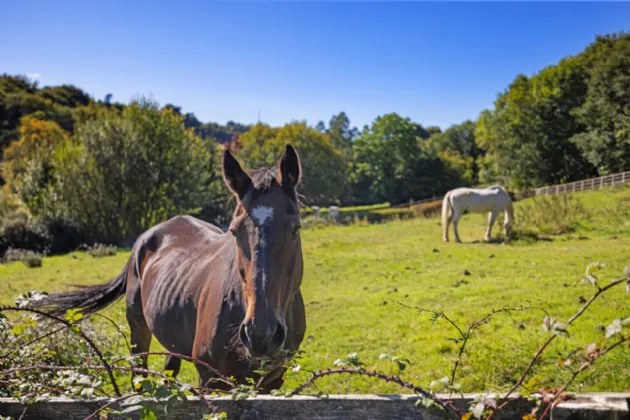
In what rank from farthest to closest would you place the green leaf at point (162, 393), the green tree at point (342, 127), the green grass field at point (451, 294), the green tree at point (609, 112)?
1. the green tree at point (342, 127)
2. the green tree at point (609, 112)
3. the green grass field at point (451, 294)
4. the green leaf at point (162, 393)

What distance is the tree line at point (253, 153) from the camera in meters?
22.2

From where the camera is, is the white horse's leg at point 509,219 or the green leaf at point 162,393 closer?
the green leaf at point 162,393

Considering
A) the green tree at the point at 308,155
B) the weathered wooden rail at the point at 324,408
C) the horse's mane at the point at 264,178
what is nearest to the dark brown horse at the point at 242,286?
the horse's mane at the point at 264,178

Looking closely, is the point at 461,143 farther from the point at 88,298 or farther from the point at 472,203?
the point at 88,298

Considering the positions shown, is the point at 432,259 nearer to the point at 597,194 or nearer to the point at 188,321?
the point at 188,321

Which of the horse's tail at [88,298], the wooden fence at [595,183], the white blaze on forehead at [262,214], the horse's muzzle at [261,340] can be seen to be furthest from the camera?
the wooden fence at [595,183]

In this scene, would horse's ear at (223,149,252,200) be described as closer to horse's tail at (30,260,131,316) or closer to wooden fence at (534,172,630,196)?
horse's tail at (30,260,131,316)

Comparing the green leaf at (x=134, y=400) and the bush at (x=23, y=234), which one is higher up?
the green leaf at (x=134, y=400)

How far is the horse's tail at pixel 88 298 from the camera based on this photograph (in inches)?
184

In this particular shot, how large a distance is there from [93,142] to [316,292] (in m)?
18.9

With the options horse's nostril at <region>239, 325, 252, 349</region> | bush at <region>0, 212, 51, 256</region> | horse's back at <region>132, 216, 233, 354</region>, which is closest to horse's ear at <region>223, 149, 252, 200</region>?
horse's back at <region>132, 216, 233, 354</region>

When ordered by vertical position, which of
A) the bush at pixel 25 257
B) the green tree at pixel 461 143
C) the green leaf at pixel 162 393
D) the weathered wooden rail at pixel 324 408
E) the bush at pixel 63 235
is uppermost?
the green tree at pixel 461 143

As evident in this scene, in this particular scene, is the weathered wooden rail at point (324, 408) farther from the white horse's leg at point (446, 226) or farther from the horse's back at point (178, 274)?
the white horse's leg at point (446, 226)

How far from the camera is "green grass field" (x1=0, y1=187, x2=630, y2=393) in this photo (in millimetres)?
4406
